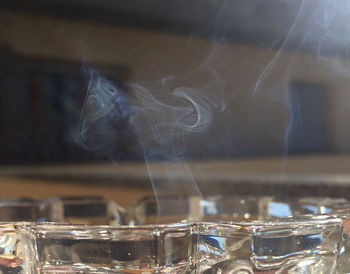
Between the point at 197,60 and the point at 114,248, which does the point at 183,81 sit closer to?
the point at 197,60

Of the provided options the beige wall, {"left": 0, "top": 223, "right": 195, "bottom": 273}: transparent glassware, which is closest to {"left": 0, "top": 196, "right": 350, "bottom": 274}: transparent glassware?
{"left": 0, "top": 223, "right": 195, "bottom": 273}: transparent glassware

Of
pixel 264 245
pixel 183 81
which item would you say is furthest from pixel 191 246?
pixel 183 81

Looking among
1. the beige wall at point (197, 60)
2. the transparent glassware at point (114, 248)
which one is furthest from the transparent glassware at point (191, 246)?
the beige wall at point (197, 60)

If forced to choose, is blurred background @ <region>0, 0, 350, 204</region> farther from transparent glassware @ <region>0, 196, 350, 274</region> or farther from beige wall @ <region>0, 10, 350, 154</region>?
transparent glassware @ <region>0, 196, 350, 274</region>

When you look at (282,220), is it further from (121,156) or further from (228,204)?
(121,156)

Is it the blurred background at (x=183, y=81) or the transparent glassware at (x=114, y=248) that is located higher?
the blurred background at (x=183, y=81)

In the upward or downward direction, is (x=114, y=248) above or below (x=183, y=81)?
below

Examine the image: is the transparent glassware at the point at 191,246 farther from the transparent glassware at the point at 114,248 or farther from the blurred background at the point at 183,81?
the blurred background at the point at 183,81
